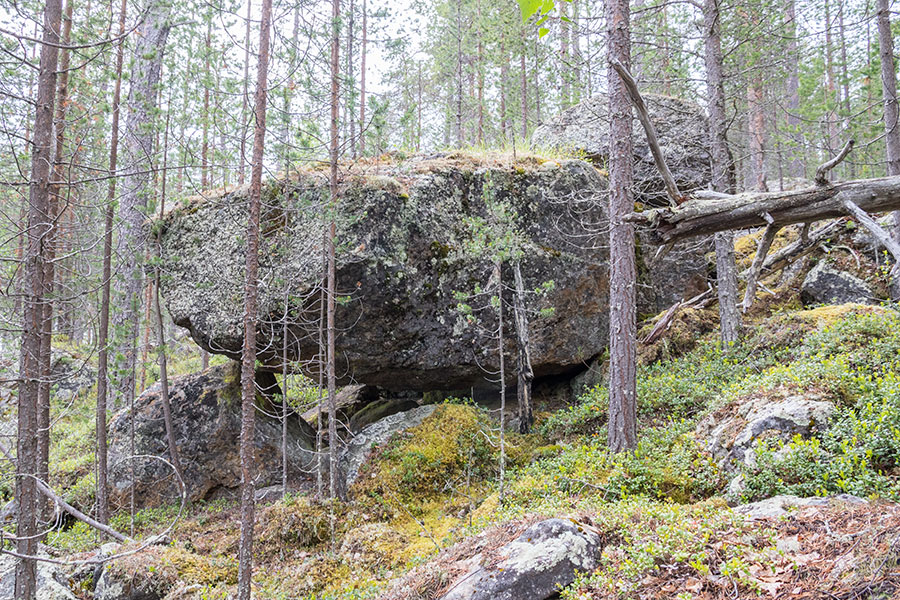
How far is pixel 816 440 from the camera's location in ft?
17.5

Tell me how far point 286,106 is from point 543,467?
6670 mm

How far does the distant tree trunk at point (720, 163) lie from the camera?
9.30 metres

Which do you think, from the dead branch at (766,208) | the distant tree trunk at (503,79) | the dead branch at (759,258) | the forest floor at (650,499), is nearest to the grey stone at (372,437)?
the forest floor at (650,499)

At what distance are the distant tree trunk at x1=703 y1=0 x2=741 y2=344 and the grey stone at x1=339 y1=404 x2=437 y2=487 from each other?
589cm

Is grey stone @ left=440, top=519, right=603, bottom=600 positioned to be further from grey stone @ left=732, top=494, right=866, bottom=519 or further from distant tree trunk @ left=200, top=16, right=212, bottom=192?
distant tree trunk @ left=200, top=16, right=212, bottom=192

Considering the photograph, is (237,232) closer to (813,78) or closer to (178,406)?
(178,406)

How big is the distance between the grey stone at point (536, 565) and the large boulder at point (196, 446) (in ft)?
22.2

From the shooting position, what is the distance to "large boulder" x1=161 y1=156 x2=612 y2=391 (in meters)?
8.95

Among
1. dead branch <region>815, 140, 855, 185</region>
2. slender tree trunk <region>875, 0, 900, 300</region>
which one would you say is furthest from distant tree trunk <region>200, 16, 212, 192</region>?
slender tree trunk <region>875, 0, 900, 300</region>

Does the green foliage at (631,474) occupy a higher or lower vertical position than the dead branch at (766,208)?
lower

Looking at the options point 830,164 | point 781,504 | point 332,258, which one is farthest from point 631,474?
point 332,258

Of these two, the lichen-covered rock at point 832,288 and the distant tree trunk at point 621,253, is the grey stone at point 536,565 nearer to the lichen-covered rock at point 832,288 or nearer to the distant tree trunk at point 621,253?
the distant tree trunk at point 621,253

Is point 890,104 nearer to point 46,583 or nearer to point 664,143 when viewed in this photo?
point 664,143

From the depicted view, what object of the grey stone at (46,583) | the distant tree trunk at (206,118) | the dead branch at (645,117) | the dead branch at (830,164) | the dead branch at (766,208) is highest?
the distant tree trunk at (206,118)
